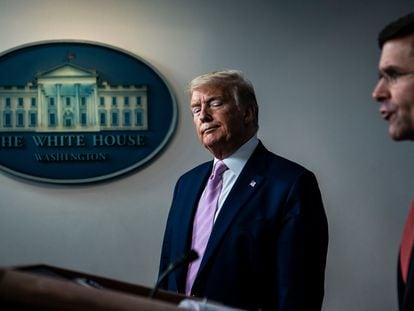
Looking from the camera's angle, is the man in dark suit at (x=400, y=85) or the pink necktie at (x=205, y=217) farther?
the pink necktie at (x=205, y=217)

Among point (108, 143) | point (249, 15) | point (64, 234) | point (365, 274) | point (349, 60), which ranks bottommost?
point (365, 274)


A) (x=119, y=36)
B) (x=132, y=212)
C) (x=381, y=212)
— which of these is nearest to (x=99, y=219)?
(x=132, y=212)

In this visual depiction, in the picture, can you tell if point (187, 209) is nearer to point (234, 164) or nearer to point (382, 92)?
point (234, 164)

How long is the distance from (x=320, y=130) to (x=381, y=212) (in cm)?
54

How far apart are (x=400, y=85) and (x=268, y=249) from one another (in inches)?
34.3

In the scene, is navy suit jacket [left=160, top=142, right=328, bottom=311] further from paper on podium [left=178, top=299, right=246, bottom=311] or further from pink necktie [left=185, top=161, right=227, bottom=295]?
paper on podium [left=178, top=299, right=246, bottom=311]

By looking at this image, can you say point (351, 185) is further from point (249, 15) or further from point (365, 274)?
point (249, 15)

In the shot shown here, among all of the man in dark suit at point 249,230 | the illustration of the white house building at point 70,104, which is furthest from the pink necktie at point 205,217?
the illustration of the white house building at point 70,104

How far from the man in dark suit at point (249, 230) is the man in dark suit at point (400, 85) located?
2.17ft

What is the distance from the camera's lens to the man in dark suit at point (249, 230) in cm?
188

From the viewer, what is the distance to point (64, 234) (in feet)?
9.59

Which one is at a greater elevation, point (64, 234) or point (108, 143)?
point (108, 143)

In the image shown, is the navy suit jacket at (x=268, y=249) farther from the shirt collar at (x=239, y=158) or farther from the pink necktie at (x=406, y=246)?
the pink necktie at (x=406, y=246)

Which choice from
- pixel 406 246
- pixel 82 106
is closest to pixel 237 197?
pixel 406 246
